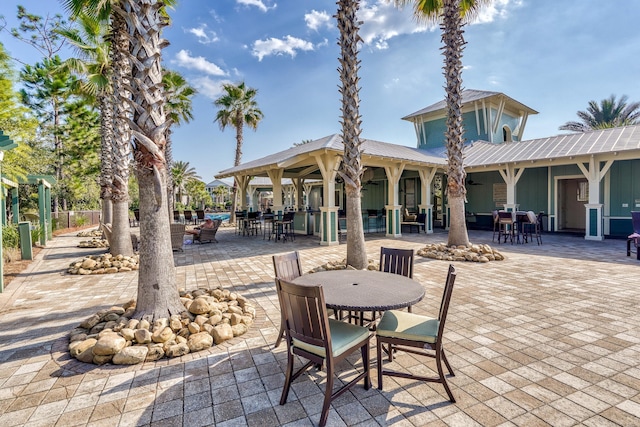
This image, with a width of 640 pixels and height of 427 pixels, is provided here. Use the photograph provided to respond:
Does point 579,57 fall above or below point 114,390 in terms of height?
above

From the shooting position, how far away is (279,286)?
2.35m

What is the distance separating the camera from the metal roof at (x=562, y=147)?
10523 mm

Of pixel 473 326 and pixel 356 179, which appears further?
pixel 356 179

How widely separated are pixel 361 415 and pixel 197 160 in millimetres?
46892

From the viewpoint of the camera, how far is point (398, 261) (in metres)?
3.84

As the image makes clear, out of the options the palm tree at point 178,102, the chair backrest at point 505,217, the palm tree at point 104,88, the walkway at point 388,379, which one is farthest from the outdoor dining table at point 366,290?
the palm tree at point 178,102

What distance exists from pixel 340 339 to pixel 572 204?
1743 centimetres

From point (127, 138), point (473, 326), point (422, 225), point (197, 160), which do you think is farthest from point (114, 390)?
point (197, 160)

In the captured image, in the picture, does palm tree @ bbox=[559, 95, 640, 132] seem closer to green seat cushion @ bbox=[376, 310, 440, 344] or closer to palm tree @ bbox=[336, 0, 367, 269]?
palm tree @ bbox=[336, 0, 367, 269]

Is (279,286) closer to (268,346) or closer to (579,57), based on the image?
(268,346)

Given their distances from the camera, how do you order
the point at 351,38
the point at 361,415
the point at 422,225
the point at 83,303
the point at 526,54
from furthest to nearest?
1. the point at 422,225
2. the point at 526,54
3. the point at 351,38
4. the point at 83,303
5. the point at 361,415

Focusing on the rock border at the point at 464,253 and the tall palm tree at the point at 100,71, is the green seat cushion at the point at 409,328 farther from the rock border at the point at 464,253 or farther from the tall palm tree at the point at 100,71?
the tall palm tree at the point at 100,71

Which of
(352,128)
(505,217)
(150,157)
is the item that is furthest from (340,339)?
(505,217)

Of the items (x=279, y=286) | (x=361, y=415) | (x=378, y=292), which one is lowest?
(x=361, y=415)
